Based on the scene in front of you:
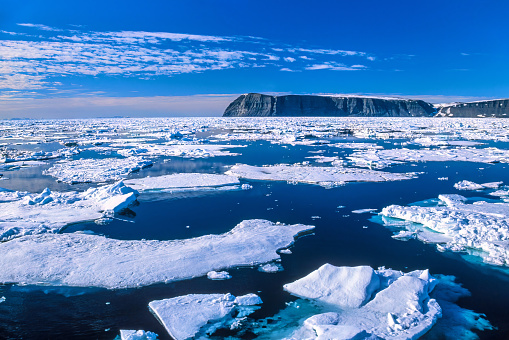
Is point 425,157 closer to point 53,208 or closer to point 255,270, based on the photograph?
point 255,270

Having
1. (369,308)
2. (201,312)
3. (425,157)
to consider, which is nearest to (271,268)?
(201,312)

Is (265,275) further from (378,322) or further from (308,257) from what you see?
(378,322)

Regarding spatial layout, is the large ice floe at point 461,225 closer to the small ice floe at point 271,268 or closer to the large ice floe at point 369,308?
the large ice floe at point 369,308

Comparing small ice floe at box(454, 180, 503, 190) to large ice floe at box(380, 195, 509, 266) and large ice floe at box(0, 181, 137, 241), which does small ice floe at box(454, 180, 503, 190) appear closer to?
large ice floe at box(380, 195, 509, 266)

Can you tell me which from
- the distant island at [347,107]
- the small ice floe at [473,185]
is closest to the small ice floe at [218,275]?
the small ice floe at [473,185]

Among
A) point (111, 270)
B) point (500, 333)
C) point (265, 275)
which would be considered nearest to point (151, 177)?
point (111, 270)

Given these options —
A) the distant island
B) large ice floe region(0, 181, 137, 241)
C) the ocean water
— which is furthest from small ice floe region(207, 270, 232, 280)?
the distant island
